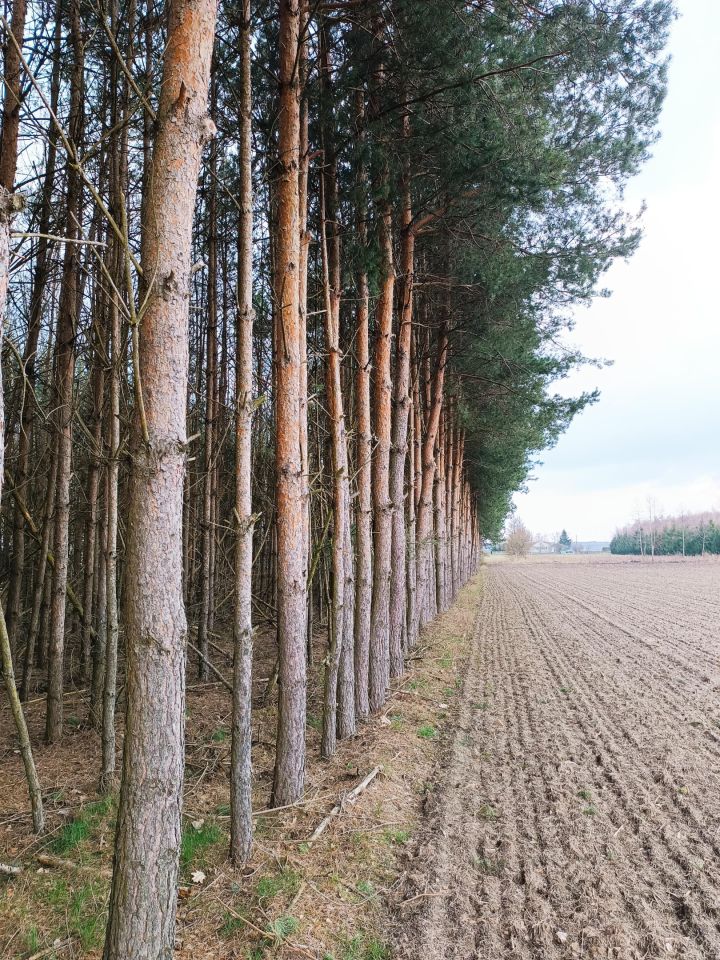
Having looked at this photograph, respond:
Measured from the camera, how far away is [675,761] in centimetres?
632

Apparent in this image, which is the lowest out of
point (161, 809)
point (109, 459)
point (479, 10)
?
point (161, 809)

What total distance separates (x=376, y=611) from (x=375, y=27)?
720cm

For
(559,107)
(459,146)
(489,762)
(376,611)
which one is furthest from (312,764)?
(559,107)

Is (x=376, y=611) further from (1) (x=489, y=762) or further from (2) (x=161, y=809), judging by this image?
(2) (x=161, y=809)

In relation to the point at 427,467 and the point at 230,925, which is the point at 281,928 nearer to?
the point at 230,925

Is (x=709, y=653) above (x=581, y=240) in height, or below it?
below

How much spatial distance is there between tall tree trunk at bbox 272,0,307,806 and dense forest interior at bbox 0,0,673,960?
0.08 ft

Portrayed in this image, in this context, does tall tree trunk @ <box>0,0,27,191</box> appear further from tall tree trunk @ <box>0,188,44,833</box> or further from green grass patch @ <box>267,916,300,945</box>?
green grass patch @ <box>267,916,300,945</box>

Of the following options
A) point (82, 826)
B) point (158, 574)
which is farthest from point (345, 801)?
point (158, 574)

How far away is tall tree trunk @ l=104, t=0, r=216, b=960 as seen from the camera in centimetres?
272

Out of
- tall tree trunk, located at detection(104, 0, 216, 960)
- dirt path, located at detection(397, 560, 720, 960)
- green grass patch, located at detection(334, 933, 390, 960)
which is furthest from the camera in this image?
dirt path, located at detection(397, 560, 720, 960)

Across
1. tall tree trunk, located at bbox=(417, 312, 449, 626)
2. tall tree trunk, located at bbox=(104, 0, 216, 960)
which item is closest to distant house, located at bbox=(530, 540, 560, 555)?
tall tree trunk, located at bbox=(417, 312, 449, 626)

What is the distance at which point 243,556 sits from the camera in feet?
14.1

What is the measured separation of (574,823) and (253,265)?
23.1ft
